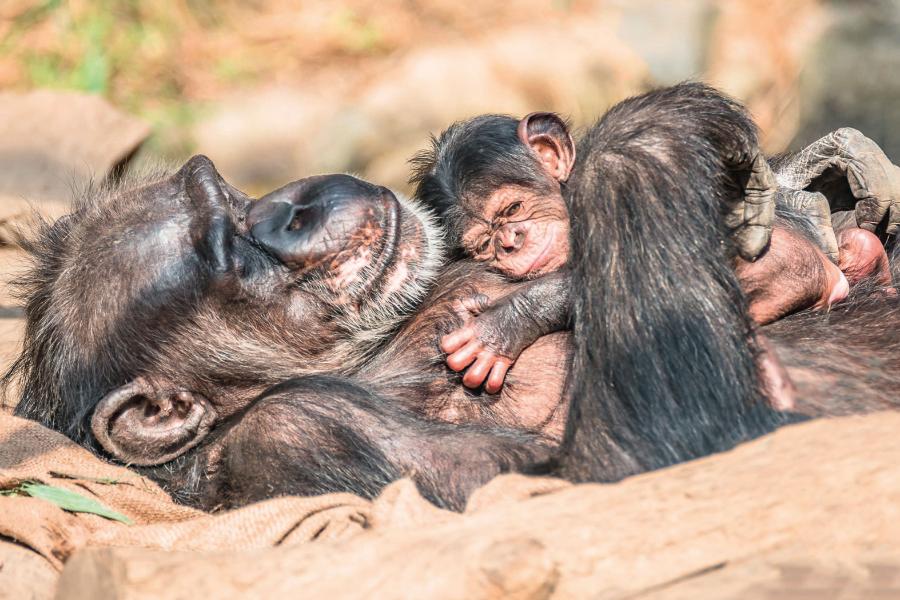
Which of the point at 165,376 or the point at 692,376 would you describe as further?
the point at 165,376

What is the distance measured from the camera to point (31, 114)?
9.05 metres

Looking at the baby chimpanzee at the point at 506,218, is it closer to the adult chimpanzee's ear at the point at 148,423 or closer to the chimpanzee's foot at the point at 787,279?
the chimpanzee's foot at the point at 787,279

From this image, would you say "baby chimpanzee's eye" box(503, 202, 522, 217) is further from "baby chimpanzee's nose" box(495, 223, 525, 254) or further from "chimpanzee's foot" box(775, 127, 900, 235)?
"chimpanzee's foot" box(775, 127, 900, 235)

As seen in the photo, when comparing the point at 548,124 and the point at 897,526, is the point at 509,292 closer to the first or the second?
the point at 548,124

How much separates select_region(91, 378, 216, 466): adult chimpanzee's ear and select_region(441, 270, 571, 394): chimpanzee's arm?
0.96m

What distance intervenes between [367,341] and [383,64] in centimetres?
795

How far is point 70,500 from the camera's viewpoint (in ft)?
11.6

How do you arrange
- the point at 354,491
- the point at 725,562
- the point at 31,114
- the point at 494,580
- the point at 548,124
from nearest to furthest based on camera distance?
the point at 494,580 < the point at 725,562 < the point at 354,491 < the point at 548,124 < the point at 31,114

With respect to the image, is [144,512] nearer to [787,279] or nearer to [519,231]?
[519,231]

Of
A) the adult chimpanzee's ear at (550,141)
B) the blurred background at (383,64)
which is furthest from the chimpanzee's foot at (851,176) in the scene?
the blurred background at (383,64)

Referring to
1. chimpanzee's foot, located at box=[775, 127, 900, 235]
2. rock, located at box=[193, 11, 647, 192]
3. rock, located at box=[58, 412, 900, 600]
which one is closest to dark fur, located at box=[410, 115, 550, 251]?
chimpanzee's foot, located at box=[775, 127, 900, 235]

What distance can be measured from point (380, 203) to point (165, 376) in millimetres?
1016

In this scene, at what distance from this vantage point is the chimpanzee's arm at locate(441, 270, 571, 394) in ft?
12.1

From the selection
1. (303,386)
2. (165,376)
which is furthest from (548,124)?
(165,376)
